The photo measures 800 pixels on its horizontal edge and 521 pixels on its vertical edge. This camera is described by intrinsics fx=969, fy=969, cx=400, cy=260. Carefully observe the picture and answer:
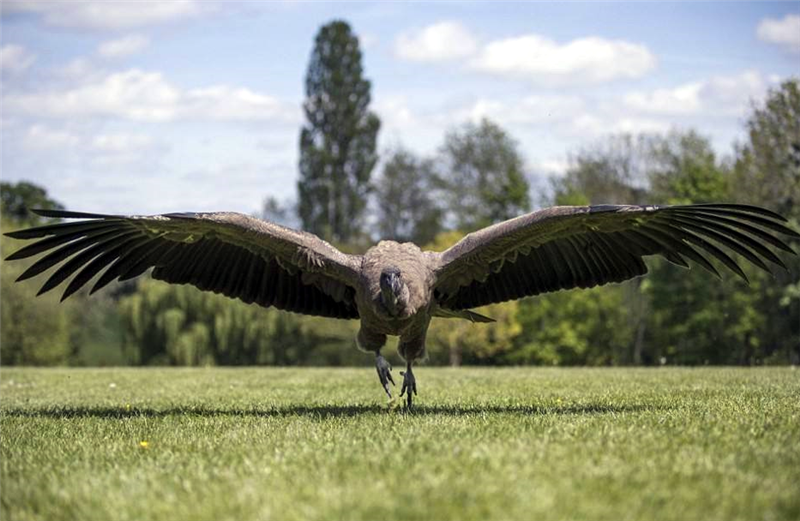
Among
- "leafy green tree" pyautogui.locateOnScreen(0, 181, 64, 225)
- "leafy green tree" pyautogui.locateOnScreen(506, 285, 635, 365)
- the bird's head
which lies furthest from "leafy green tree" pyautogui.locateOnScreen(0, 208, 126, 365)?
the bird's head

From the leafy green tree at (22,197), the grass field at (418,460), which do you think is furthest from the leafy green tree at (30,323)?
the grass field at (418,460)

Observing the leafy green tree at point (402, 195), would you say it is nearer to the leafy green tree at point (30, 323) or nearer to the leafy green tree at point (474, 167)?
the leafy green tree at point (474, 167)

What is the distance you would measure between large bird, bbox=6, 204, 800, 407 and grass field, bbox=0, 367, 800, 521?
125 centimetres

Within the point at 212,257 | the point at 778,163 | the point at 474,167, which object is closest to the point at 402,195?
the point at 474,167

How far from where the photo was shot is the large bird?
33.4 ft

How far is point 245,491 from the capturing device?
18.6 feet

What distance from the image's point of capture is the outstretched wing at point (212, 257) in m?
10.6

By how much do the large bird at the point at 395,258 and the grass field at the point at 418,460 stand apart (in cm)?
125

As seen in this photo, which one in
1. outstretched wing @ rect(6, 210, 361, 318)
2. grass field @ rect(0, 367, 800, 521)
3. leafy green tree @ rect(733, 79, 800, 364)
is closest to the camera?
grass field @ rect(0, 367, 800, 521)

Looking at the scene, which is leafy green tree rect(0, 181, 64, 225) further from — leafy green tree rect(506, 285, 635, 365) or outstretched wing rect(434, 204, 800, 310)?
outstretched wing rect(434, 204, 800, 310)

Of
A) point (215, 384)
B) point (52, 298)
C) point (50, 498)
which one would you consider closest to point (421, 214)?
point (52, 298)

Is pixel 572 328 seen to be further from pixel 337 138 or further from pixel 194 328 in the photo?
pixel 337 138

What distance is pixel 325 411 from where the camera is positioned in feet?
35.7

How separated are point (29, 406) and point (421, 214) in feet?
223
